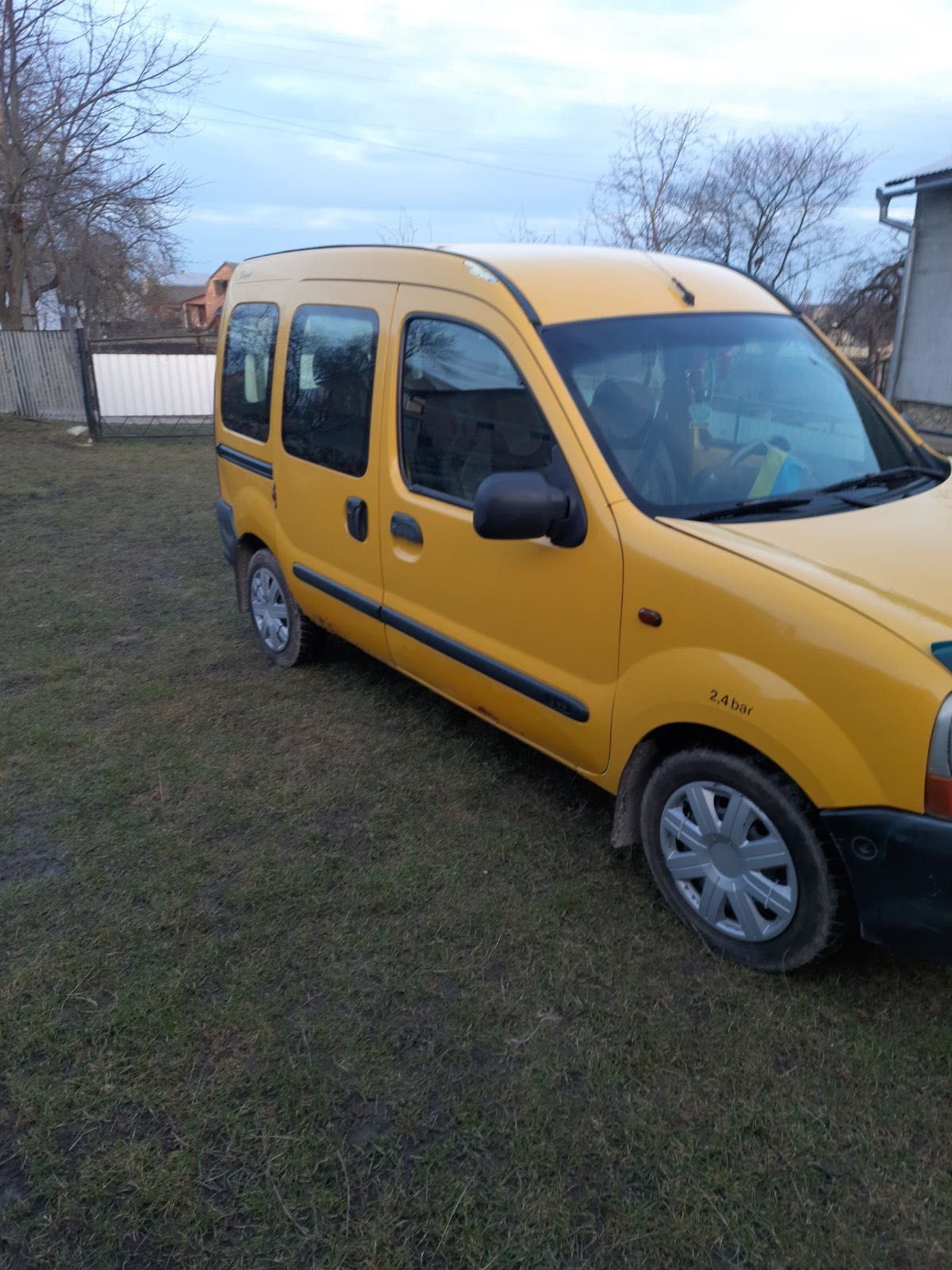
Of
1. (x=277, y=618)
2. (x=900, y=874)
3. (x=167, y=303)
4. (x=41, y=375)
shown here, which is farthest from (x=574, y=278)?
(x=167, y=303)

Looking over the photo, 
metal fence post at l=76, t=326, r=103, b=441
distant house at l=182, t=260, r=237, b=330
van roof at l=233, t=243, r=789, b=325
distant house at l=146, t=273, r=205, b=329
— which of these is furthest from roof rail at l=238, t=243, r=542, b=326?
distant house at l=182, t=260, r=237, b=330

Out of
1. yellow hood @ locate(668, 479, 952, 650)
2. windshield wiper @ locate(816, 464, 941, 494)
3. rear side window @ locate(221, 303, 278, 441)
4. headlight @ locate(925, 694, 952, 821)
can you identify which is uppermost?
rear side window @ locate(221, 303, 278, 441)

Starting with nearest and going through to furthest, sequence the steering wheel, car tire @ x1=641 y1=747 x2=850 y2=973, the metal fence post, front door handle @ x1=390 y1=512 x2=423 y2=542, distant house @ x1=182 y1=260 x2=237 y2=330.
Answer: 1. car tire @ x1=641 y1=747 x2=850 y2=973
2. the steering wheel
3. front door handle @ x1=390 y1=512 x2=423 y2=542
4. the metal fence post
5. distant house @ x1=182 y1=260 x2=237 y2=330

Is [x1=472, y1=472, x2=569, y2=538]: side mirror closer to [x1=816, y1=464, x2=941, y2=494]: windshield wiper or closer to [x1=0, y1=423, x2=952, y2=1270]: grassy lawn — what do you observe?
[x1=816, y1=464, x2=941, y2=494]: windshield wiper

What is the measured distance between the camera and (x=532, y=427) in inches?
122

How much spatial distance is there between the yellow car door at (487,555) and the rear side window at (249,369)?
4.02 ft

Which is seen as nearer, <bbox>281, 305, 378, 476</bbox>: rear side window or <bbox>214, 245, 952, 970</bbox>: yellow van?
<bbox>214, 245, 952, 970</bbox>: yellow van

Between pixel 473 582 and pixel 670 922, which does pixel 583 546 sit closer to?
pixel 473 582

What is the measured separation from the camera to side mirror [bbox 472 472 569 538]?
279cm

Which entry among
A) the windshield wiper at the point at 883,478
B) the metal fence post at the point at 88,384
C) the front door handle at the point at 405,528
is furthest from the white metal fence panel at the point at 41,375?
the windshield wiper at the point at 883,478

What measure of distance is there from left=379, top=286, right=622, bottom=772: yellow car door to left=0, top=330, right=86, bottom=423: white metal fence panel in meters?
12.6

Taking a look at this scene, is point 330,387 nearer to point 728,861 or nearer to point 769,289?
point 769,289

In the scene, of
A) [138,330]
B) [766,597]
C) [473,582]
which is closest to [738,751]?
[766,597]

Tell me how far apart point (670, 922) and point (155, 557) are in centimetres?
583
